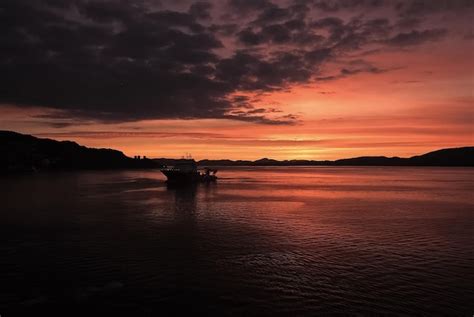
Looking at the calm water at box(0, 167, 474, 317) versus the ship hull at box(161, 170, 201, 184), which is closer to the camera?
the calm water at box(0, 167, 474, 317)

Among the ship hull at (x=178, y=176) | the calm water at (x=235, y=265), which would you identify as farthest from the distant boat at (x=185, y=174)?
the calm water at (x=235, y=265)

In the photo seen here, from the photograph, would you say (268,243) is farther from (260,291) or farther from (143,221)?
(143,221)

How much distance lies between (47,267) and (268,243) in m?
17.9

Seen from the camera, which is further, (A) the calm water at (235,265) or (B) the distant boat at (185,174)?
(B) the distant boat at (185,174)

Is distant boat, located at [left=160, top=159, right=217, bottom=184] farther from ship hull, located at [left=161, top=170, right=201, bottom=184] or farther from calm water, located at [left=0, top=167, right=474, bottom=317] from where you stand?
calm water, located at [left=0, top=167, right=474, bottom=317]

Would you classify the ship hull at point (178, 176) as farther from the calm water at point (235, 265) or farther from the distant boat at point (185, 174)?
the calm water at point (235, 265)

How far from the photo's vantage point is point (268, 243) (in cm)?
3322

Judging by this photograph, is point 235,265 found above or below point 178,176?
below

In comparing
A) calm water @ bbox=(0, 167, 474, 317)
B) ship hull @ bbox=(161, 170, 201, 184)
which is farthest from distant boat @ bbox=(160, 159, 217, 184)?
calm water @ bbox=(0, 167, 474, 317)

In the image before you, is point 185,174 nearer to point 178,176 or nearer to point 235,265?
point 178,176

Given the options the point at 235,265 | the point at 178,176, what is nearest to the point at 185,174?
the point at 178,176

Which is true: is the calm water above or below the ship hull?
below

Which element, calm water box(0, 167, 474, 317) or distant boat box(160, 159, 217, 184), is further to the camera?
distant boat box(160, 159, 217, 184)

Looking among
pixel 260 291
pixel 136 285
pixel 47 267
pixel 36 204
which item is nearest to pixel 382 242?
pixel 260 291
